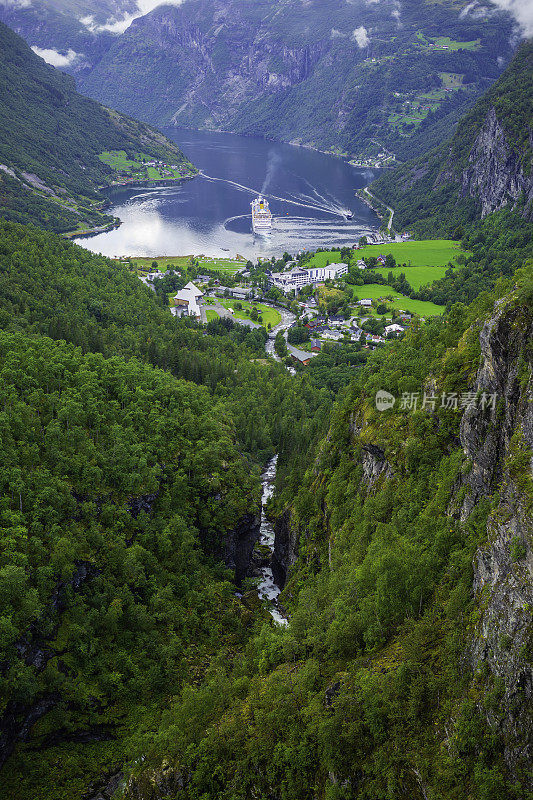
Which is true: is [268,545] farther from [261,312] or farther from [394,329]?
[261,312]

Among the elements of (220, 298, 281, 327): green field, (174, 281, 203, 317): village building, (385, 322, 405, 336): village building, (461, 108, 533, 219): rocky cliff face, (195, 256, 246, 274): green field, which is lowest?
(385, 322, 405, 336): village building

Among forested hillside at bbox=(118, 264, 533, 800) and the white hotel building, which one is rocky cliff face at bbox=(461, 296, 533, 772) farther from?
the white hotel building

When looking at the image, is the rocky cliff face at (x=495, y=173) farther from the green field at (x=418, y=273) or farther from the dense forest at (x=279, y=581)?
the dense forest at (x=279, y=581)

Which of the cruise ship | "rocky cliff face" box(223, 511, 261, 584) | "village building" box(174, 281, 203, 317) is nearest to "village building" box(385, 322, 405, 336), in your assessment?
"village building" box(174, 281, 203, 317)

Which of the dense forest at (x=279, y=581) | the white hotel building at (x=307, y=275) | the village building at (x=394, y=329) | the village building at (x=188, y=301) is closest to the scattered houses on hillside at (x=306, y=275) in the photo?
the white hotel building at (x=307, y=275)

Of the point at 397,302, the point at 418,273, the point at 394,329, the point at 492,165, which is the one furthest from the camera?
the point at 492,165

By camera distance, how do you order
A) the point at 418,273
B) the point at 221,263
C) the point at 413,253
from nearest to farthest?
the point at 418,273
the point at 221,263
the point at 413,253

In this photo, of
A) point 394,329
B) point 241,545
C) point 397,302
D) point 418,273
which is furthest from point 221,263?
point 241,545

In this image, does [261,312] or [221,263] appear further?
[221,263]
